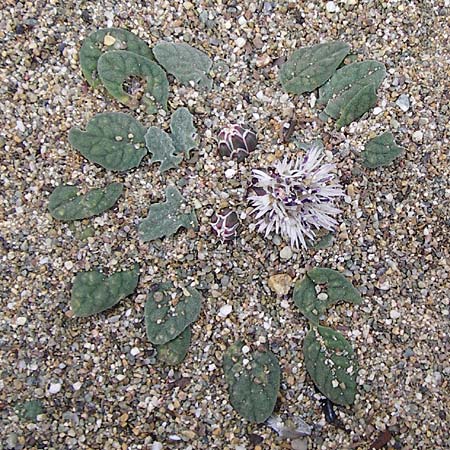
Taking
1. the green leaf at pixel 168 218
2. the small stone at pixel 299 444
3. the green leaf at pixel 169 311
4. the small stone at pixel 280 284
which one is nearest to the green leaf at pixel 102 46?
the green leaf at pixel 168 218

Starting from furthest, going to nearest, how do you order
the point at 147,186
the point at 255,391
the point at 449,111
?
the point at 449,111 < the point at 147,186 < the point at 255,391

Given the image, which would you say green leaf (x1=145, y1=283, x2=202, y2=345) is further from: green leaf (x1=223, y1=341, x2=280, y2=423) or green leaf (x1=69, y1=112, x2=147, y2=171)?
green leaf (x1=69, y1=112, x2=147, y2=171)

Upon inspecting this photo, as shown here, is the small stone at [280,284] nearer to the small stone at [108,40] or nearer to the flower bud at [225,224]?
the flower bud at [225,224]

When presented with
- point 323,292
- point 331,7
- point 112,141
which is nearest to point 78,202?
point 112,141

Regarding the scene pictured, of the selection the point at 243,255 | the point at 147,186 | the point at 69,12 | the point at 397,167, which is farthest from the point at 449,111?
the point at 69,12

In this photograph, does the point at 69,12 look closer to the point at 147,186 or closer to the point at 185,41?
the point at 185,41

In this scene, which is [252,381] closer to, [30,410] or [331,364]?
[331,364]
